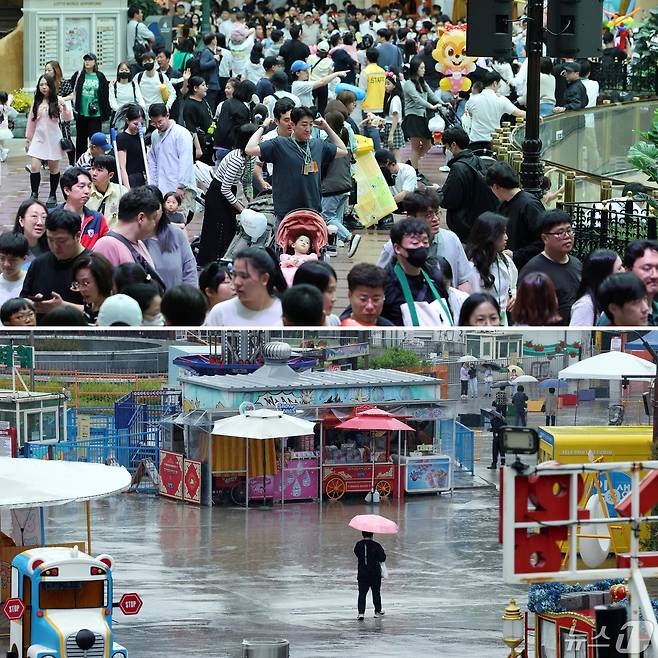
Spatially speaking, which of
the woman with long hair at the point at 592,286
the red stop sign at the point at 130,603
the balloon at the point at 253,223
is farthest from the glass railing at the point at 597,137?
the red stop sign at the point at 130,603

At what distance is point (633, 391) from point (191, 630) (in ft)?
9.66

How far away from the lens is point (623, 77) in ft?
127

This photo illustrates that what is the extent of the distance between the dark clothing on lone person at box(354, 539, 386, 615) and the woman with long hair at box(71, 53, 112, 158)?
14.7 meters

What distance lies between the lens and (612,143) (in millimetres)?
28406

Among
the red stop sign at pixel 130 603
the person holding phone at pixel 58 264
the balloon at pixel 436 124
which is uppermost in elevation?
the balloon at pixel 436 124

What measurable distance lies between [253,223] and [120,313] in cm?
562

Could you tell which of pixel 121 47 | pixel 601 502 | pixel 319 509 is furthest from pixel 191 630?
pixel 121 47

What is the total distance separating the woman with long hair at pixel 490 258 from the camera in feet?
37.2

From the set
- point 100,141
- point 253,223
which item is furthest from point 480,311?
point 100,141

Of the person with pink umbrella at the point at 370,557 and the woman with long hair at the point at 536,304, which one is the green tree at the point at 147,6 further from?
the person with pink umbrella at the point at 370,557

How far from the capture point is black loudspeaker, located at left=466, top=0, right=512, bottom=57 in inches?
675

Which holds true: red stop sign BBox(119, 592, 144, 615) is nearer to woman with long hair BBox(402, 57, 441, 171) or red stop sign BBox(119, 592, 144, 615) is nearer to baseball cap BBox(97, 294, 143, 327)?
baseball cap BBox(97, 294, 143, 327)

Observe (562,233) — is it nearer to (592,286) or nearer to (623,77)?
(592,286)

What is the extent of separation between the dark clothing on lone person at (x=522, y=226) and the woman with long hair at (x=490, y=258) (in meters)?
1.64
